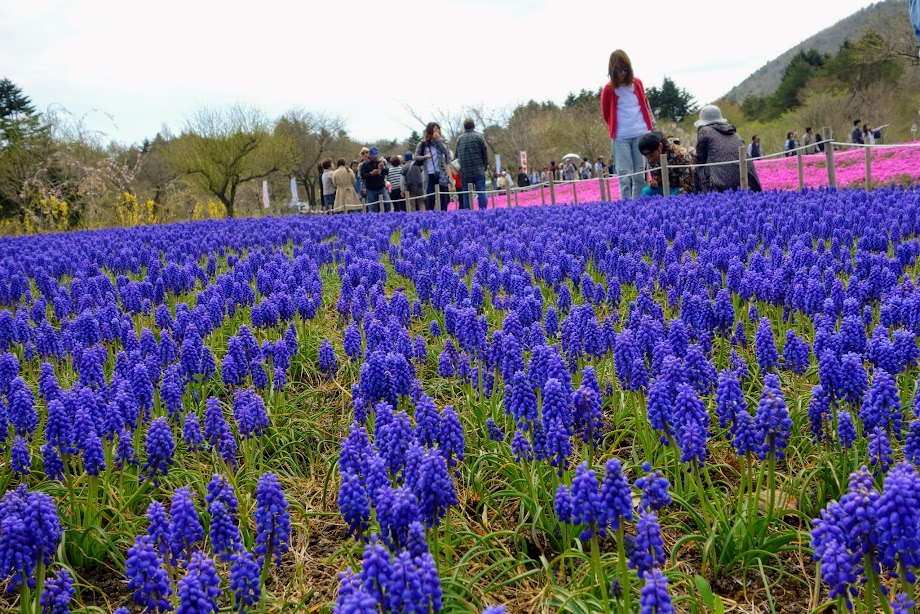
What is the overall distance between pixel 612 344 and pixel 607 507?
1.85 metres

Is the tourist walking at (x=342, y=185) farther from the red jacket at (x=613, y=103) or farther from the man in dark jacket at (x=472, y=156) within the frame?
the red jacket at (x=613, y=103)

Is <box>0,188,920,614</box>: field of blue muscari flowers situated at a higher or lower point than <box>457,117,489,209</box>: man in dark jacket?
lower

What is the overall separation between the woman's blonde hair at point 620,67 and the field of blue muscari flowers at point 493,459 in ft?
26.9

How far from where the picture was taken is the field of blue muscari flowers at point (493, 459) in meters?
1.94

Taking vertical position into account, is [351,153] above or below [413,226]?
above

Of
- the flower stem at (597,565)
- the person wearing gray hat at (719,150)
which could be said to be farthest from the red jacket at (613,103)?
the flower stem at (597,565)

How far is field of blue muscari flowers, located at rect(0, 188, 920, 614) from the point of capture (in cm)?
194

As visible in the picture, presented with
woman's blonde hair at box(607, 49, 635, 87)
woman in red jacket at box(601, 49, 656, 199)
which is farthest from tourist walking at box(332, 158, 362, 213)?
woman's blonde hair at box(607, 49, 635, 87)

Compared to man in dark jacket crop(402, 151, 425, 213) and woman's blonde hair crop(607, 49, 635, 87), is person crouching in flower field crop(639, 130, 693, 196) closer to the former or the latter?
woman's blonde hair crop(607, 49, 635, 87)

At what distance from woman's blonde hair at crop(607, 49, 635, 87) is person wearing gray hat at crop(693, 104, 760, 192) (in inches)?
55.1

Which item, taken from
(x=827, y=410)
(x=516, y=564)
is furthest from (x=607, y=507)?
(x=827, y=410)

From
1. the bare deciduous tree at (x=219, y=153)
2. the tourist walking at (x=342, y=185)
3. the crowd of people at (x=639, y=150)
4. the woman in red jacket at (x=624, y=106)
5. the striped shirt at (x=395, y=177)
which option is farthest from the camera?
the bare deciduous tree at (x=219, y=153)

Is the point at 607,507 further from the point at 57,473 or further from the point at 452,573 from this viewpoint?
the point at 57,473

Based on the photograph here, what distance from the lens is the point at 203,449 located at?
3.47 meters
